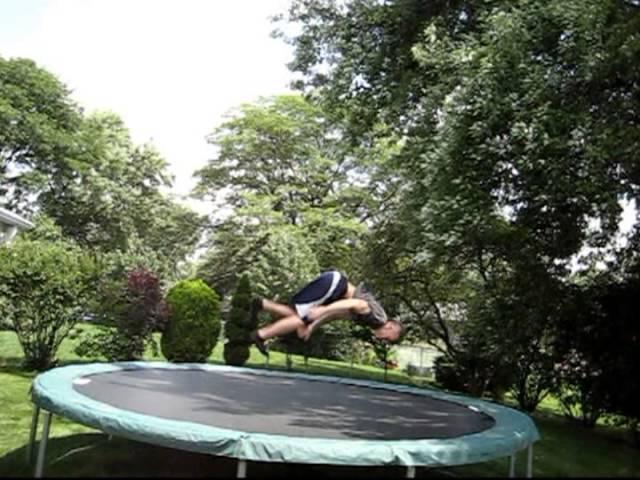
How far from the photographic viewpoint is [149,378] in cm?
472

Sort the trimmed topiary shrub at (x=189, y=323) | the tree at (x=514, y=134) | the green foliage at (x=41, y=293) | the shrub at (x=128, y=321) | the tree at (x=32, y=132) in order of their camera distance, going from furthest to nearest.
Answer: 1. the tree at (x=32, y=132)
2. the trimmed topiary shrub at (x=189, y=323)
3. the shrub at (x=128, y=321)
4. the green foliage at (x=41, y=293)
5. the tree at (x=514, y=134)

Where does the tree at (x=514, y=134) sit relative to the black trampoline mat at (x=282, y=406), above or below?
above

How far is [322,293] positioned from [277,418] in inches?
33.8

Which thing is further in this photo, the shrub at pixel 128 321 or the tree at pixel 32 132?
the tree at pixel 32 132

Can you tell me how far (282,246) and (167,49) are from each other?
4.55 metres

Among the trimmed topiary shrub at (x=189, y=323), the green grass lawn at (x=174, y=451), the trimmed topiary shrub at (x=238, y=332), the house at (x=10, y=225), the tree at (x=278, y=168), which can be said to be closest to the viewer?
the green grass lawn at (x=174, y=451)

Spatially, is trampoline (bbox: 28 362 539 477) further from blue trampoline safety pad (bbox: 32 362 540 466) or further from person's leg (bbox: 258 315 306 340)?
person's leg (bbox: 258 315 306 340)

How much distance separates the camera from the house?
35.9 feet

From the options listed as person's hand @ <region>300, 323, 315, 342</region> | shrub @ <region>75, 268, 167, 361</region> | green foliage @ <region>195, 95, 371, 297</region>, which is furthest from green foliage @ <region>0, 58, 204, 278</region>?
person's hand @ <region>300, 323, 315, 342</region>

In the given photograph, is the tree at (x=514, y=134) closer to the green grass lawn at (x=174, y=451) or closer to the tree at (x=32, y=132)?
the green grass lawn at (x=174, y=451)

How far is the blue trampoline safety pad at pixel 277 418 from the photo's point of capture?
2459 millimetres

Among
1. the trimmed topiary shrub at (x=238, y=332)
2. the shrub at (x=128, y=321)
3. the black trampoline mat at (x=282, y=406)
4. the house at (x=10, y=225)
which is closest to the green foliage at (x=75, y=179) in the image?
the house at (x=10, y=225)

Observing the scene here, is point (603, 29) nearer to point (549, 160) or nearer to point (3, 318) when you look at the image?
point (549, 160)

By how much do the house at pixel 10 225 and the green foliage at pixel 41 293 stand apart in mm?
4509
